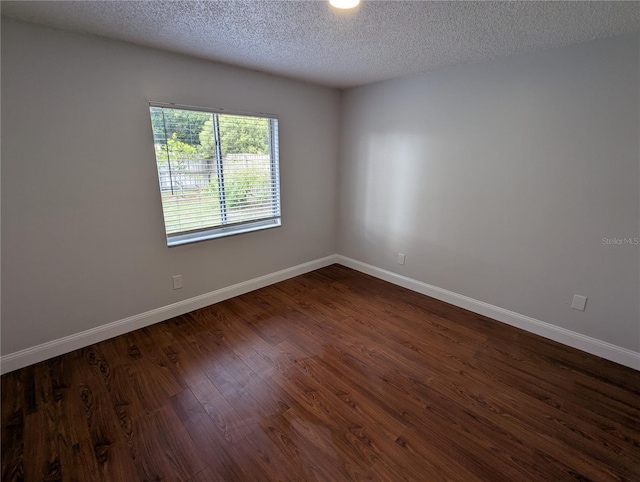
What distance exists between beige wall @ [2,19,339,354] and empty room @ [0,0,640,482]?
0.05 feet

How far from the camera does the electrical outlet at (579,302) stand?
2.23 meters

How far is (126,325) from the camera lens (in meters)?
2.44

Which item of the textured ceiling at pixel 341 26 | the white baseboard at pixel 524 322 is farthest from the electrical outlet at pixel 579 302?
the textured ceiling at pixel 341 26

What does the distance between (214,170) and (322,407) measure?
7.02 ft

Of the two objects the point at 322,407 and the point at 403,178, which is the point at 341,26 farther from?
the point at 322,407

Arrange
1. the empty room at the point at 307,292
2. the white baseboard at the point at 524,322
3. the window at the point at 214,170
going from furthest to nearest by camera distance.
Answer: the window at the point at 214,170
the white baseboard at the point at 524,322
the empty room at the point at 307,292

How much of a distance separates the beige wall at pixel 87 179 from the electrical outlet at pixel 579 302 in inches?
119

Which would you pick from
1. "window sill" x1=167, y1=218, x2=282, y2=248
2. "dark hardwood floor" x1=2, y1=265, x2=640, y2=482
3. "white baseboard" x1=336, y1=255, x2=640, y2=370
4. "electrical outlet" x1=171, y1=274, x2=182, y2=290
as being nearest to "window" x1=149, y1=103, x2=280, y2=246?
"window sill" x1=167, y1=218, x2=282, y2=248

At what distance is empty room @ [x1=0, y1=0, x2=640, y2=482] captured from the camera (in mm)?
1553

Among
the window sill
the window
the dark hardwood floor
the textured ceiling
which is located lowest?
the dark hardwood floor

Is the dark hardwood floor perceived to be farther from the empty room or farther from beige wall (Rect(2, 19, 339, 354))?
beige wall (Rect(2, 19, 339, 354))

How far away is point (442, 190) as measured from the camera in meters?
2.88

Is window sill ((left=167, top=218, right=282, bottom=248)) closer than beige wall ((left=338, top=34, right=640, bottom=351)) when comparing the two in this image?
No

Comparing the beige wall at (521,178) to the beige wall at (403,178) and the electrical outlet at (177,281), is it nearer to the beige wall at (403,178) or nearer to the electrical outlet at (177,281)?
the beige wall at (403,178)
